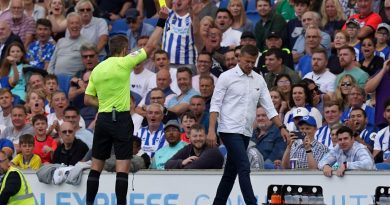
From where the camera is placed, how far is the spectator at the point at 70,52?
2256cm

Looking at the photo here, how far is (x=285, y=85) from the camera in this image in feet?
63.8

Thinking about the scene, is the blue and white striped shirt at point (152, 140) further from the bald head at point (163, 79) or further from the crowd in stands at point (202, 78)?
the bald head at point (163, 79)

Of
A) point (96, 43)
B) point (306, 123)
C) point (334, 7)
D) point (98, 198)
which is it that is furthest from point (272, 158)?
point (96, 43)

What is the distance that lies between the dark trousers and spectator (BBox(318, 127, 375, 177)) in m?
1.51

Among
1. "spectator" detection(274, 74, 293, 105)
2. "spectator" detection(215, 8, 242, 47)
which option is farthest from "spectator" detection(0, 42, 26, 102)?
"spectator" detection(274, 74, 293, 105)

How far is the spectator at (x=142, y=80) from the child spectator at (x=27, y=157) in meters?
2.53

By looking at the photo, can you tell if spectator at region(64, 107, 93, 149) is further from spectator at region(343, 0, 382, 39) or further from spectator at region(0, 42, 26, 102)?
spectator at region(343, 0, 382, 39)

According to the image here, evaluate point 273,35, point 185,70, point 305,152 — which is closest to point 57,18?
point 185,70

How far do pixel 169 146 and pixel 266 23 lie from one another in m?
3.70

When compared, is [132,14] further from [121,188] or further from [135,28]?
[121,188]

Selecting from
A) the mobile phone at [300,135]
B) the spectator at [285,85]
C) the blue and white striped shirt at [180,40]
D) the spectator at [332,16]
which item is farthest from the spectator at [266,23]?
the mobile phone at [300,135]

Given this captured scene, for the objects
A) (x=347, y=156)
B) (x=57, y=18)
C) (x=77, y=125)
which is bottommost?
(x=347, y=156)

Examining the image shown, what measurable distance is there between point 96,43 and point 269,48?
11.7 ft

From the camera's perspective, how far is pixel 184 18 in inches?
853
